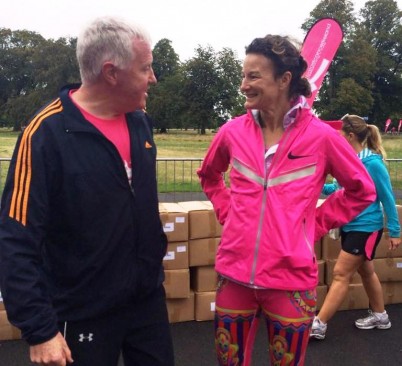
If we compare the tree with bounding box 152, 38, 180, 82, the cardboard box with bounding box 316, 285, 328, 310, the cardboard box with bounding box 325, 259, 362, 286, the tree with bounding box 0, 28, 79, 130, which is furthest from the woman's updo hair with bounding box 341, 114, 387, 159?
the tree with bounding box 152, 38, 180, 82

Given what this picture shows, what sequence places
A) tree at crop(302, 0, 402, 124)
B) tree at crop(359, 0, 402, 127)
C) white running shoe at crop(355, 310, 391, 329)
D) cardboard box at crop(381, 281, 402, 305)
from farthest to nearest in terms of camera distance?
tree at crop(359, 0, 402, 127) < tree at crop(302, 0, 402, 124) < cardboard box at crop(381, 281, 402, 305) < white running shoe at crop(355, 310, 391, 329)

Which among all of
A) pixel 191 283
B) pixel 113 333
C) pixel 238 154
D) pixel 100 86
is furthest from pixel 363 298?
pixel 100 86

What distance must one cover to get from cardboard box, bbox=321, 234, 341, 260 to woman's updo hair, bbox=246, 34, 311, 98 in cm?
250

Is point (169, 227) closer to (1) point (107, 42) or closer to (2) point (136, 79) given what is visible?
(2) point (136, 79)

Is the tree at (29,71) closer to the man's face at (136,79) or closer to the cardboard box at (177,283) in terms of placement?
the cardboard box at (177,283)

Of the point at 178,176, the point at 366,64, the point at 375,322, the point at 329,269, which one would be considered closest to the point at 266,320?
the point at 375,322

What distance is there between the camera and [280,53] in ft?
7.00

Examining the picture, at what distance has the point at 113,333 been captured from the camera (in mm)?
1805

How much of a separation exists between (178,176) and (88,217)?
6.83 meters

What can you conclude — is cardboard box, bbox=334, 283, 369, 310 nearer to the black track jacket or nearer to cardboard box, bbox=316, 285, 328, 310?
cardboard box, bbox=316, 285, 328, 310

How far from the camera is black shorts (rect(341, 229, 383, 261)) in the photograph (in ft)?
12.2

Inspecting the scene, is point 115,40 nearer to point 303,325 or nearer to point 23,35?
point 303,325

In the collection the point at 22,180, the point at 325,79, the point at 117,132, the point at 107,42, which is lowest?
the point at 22,180

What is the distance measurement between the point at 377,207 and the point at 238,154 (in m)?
1.90
